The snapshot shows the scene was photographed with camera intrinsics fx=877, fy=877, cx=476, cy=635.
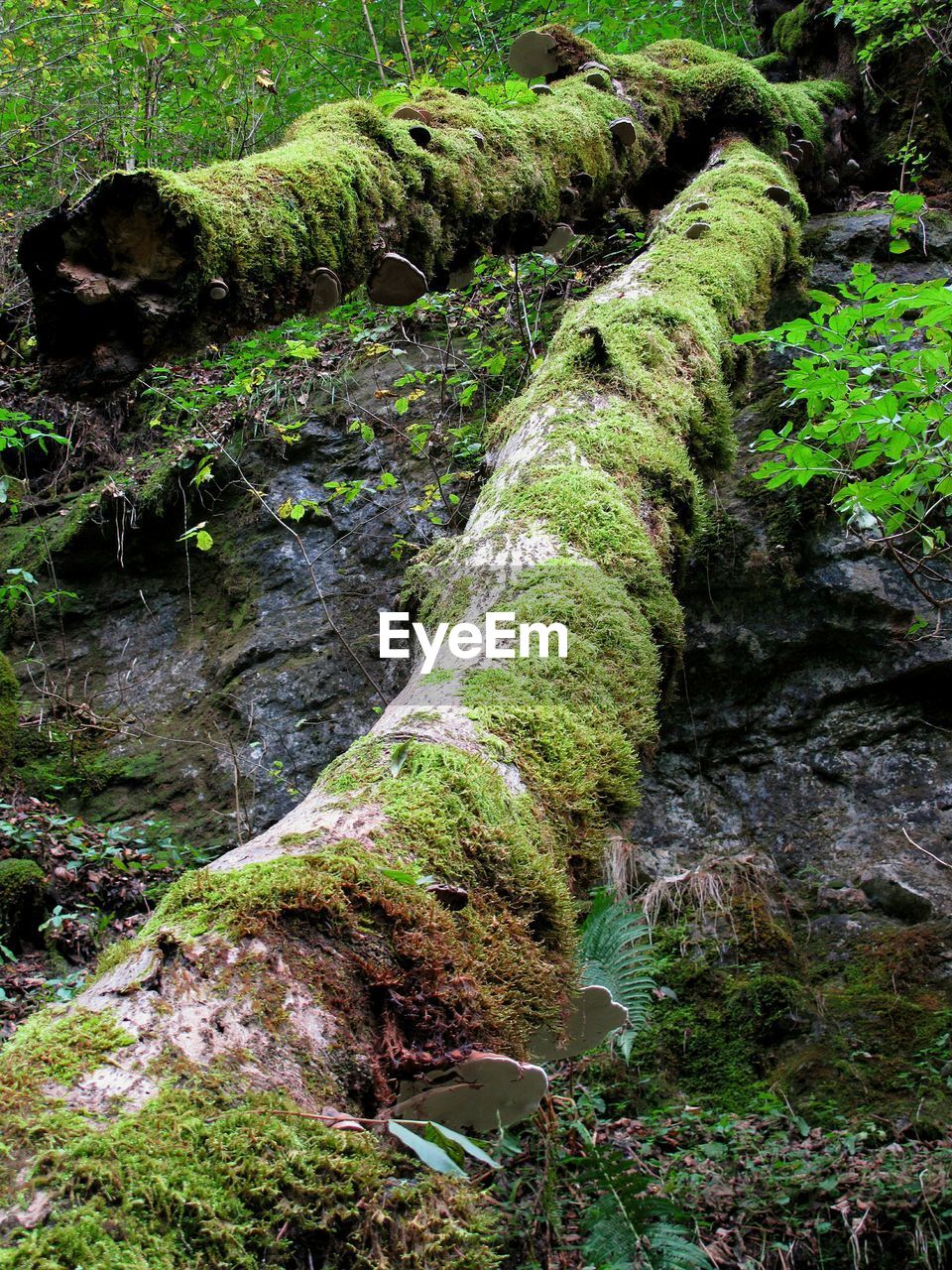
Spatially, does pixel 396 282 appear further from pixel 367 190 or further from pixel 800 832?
pixel 800 832

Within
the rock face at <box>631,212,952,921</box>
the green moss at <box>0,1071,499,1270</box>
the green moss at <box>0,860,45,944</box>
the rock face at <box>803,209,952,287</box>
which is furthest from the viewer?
the rock face at <box>803,209,952,287</box>

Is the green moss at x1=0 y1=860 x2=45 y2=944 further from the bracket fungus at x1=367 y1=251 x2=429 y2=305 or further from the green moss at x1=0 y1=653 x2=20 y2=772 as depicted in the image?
the bracket fungus at x1=367 y1=251 x2=429 y2=305

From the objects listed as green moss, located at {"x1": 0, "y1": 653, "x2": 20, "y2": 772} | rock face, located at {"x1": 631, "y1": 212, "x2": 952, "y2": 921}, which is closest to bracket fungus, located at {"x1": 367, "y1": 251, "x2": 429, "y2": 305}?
rock face, located at {"x1": 631, "y1": 212, "x2": 952, "y2": 921}

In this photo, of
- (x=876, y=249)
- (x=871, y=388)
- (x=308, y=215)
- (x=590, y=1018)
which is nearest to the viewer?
(x=590, y=1018)

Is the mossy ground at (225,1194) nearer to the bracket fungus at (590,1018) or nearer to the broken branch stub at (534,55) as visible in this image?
the bracket fungus at (590,1018)

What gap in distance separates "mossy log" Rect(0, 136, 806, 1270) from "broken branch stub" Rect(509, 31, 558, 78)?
319 cm

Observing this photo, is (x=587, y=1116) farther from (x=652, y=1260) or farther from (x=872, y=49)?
(x=872, y=49)

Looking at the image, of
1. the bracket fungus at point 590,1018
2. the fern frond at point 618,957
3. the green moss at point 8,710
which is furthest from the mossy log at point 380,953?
the green moss at point 8,710

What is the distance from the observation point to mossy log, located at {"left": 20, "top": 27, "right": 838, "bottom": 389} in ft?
7.39

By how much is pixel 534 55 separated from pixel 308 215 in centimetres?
314

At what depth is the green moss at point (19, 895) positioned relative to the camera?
4.87 m

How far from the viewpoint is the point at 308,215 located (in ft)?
8.96

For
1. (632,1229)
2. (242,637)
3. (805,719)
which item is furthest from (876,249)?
(632,1229)

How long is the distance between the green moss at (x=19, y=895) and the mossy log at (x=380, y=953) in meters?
3.38
